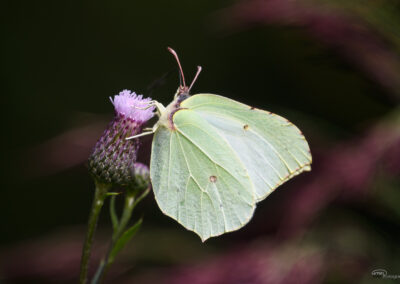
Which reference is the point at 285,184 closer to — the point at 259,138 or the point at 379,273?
the point at 379,273

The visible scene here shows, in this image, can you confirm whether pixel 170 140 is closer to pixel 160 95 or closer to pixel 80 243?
pixel 80 243

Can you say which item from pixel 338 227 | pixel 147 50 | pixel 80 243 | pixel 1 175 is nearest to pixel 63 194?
pixel 1 175

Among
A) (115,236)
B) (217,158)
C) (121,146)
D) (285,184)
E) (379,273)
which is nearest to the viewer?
(115,236)

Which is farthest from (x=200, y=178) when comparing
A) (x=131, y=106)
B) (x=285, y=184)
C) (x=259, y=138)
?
(x=285, y=184)

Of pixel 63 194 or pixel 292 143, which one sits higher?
pixel 292 143

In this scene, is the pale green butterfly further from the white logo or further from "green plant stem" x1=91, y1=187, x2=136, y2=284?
the white logo

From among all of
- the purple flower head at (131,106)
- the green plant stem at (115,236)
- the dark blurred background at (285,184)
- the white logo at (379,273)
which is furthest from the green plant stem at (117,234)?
the white logo at (379,273)

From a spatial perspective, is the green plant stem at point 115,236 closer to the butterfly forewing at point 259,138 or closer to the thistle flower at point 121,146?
the thistle flower at point 121,146
